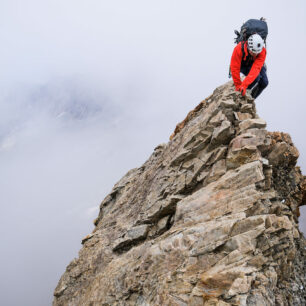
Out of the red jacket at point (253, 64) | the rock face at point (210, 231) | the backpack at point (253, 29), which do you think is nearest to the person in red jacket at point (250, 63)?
→ the red jacket at point (253, 64)

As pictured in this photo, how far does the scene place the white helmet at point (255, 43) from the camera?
47.2 feet

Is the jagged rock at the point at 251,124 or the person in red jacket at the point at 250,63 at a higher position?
the person in red jacket at the point at 250,63

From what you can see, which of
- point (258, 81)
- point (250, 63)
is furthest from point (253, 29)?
point (258, 81)

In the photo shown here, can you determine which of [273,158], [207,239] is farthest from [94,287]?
[273,158]

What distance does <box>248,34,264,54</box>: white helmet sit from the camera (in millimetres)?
14398

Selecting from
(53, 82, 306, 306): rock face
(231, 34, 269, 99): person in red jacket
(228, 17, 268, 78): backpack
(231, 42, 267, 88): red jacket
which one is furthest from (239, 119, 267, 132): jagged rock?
(228, 17, 268, 78): backpack

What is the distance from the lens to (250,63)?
16328 mm

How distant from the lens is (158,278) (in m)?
11.4

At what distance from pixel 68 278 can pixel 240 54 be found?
1847 centimetres

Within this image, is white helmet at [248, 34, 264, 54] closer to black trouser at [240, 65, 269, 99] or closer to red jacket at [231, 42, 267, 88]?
red jacket at [231, 42, 267, 88]

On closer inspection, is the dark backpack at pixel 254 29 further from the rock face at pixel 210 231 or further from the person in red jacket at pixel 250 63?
the rock face at pixel 210 231

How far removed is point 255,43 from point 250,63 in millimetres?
1983

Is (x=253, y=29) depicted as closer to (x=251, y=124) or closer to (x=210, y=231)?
(x=251, y=124)

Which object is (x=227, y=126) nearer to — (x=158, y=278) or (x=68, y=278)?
(x=158, y=278)
